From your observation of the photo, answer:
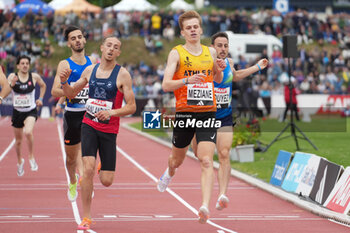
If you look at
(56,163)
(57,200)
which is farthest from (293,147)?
(57,200)

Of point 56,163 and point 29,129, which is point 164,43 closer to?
point 56,163

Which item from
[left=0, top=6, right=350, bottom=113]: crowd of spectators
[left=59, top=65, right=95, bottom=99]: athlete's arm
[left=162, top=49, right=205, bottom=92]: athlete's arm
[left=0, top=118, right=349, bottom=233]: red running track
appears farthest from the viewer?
[left=0, top=6, right=350, bottom=113]: crowd of spectators

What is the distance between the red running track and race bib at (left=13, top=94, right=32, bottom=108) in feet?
4.90

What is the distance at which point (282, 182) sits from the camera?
14.0 metres

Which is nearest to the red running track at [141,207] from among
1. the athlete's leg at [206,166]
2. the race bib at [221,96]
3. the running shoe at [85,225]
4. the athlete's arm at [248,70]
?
the running shoe at [85,225]

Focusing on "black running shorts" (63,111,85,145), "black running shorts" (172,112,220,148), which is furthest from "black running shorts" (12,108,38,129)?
"black running shorts" (172,112,220,148)

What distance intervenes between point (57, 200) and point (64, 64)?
266cm

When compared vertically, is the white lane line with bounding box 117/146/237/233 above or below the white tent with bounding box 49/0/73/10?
below

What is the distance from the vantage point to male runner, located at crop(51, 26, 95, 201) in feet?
36.3

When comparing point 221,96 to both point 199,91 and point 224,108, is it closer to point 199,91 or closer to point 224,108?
point 224,108

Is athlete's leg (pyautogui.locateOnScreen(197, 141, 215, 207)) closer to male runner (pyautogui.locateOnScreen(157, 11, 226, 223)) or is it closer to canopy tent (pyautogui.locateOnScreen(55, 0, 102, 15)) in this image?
male runner (pyautogui.locateOnScreen(157, 11, 226, 223))

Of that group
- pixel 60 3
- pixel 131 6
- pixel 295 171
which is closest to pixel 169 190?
pixel 295 171

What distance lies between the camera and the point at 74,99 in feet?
36.9

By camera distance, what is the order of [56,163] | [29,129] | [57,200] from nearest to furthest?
[57,200] < [29,129] < [56,163]
